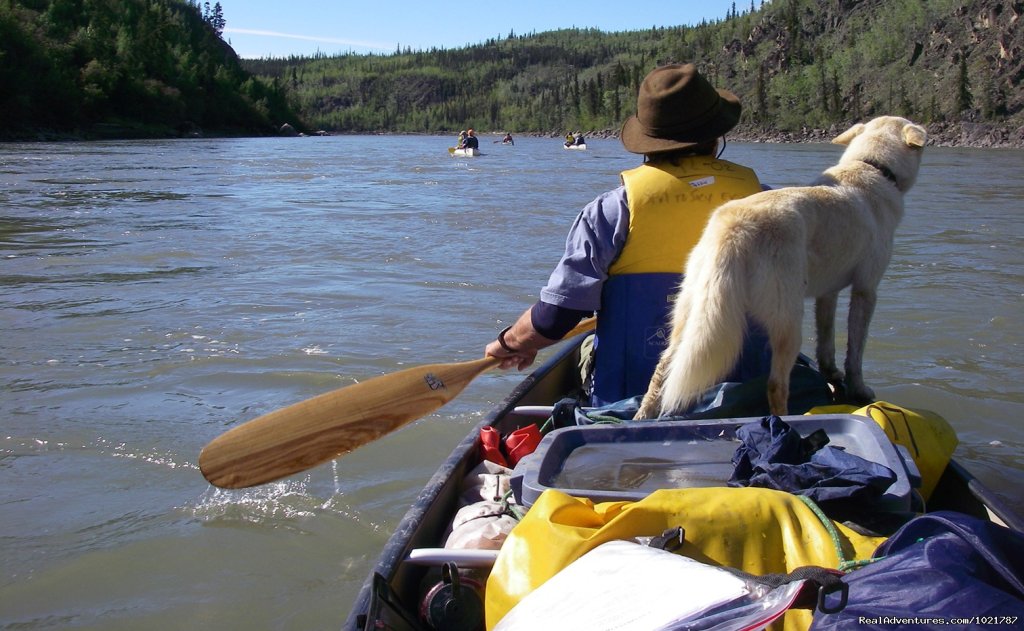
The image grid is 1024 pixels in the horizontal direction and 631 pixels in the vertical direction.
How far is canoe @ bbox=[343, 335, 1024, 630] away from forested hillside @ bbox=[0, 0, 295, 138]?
206 ft

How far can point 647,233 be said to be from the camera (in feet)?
11.0

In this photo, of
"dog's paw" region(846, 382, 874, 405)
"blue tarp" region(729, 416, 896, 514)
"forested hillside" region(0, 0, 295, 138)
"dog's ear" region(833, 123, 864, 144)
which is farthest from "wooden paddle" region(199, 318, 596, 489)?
"forested hillside" region(0, 0, 295, 138)

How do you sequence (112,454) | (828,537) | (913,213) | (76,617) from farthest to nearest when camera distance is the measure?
(913,213), (112,454), (76,617), (828,537)

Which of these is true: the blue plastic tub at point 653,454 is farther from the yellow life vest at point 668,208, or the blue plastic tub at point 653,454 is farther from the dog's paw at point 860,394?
the dog's paw at point 860,394

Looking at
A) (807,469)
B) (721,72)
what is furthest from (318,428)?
(721,72)

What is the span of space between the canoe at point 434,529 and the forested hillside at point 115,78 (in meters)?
62.8

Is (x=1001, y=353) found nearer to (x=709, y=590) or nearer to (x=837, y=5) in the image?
(x=709, y=590)

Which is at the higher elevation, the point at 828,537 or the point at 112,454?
the point at 828,537

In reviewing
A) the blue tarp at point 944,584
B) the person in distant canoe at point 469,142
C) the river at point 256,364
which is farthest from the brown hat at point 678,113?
the person in distant canoe at point 469,142

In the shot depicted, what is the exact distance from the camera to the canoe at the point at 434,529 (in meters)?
2.30

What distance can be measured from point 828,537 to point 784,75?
112703 mm

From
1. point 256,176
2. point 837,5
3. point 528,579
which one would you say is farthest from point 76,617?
point 837,5

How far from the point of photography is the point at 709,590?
1.65m

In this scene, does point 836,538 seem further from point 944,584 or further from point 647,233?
point 647,233
